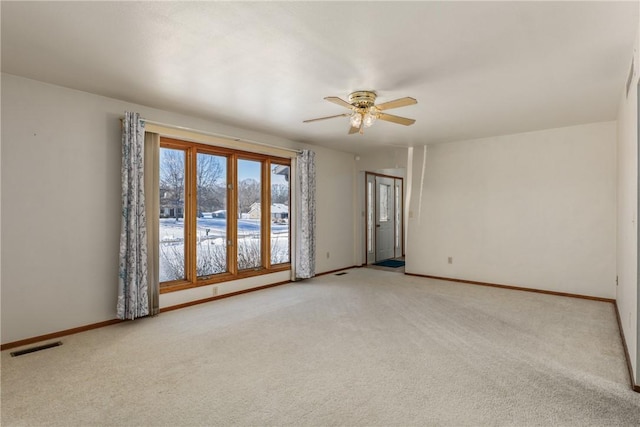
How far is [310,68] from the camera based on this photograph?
9.46ft

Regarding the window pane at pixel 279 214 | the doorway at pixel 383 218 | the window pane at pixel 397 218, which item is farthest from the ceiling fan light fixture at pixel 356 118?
the window pane at pixel 397 218

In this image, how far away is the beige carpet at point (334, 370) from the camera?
6.90 ft

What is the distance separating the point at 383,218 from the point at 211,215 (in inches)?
184

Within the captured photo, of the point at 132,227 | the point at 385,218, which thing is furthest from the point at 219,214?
the point at 385,218

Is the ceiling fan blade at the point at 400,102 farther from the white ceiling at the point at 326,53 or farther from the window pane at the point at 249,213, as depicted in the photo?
the window pane at the point at 249,213

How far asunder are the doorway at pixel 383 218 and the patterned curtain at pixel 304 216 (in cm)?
212

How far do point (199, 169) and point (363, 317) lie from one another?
9.43 feet

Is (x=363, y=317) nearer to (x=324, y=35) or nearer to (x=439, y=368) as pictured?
(x=439, y=368)

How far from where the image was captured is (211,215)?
483cm

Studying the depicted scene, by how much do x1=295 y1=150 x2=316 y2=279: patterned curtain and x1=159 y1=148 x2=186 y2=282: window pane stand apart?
6.35ft

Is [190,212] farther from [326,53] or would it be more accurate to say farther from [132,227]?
[326,53]

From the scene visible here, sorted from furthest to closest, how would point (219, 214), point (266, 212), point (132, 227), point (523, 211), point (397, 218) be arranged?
point (397, 218)
point (266, 212)
point (523, 211)
point (219, 214)
point (132, 227)

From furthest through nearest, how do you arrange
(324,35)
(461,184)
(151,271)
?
1. (461,184)
2. (151,271)
3. (324,35)

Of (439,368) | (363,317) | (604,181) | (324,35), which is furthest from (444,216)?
(324,35)
